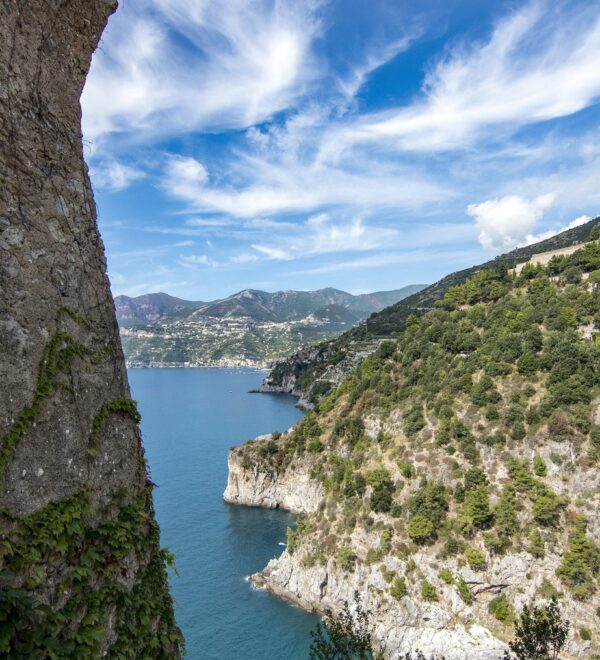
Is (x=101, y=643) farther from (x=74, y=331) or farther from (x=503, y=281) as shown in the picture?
(x=503, y=281)

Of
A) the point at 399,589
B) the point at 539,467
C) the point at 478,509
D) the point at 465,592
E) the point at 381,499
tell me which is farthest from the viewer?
the point at 381,499

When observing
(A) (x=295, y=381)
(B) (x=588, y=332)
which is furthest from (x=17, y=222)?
(A) (x=295, y=381)

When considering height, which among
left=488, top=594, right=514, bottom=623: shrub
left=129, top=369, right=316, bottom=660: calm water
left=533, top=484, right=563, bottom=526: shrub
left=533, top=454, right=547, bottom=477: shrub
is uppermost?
left=533, top=454, right=547, bottom=477: shrub

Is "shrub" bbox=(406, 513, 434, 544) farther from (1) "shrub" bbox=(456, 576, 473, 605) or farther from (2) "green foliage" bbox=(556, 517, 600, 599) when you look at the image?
(2) "green foliage" bbox=(556, 517, 600, 599)

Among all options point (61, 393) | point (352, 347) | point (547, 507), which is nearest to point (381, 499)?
point (547, 507)

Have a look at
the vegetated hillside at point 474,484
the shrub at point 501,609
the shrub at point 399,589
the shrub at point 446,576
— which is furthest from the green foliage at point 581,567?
the shrub at point 399,589

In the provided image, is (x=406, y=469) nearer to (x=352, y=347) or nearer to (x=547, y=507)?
(x=547, y=507)

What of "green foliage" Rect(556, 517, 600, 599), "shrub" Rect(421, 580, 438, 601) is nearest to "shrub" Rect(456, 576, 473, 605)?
"shrub" Rect(421, 580, 438, 601)
